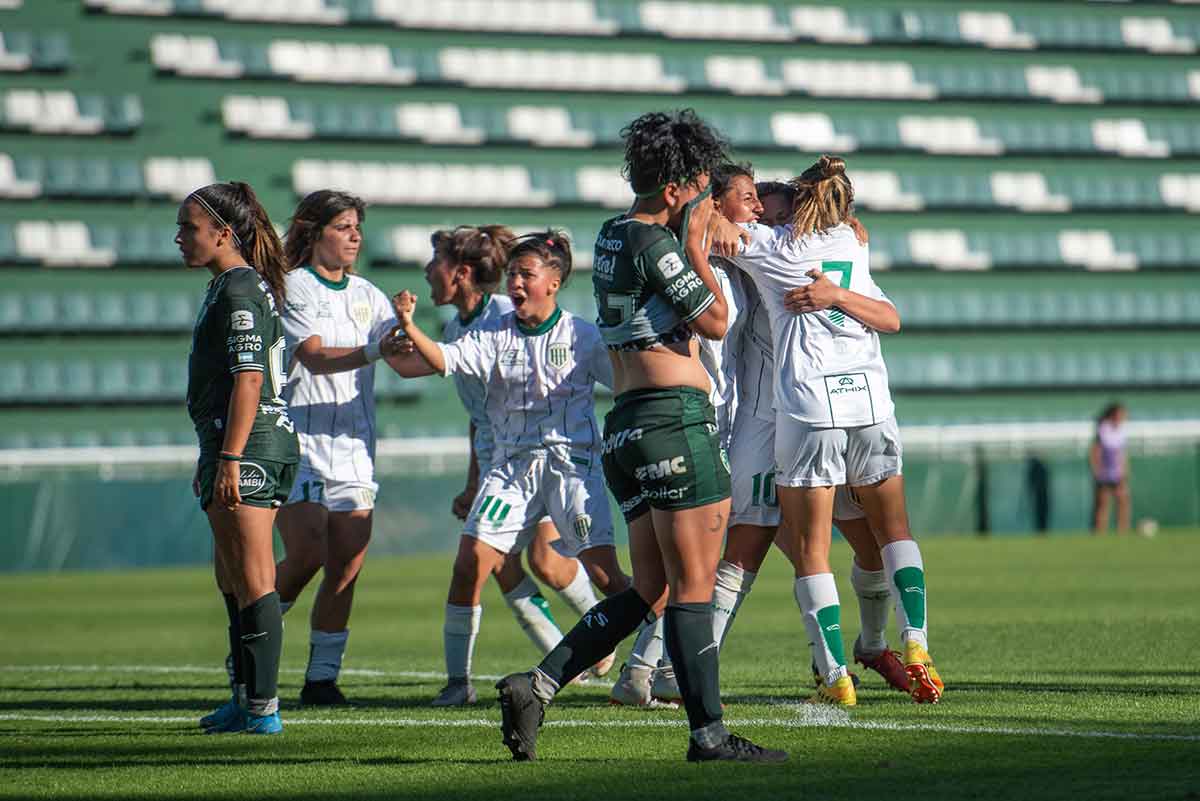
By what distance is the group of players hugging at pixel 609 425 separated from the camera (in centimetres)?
591

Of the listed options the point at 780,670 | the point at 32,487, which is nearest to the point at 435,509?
A: the point at 32,487

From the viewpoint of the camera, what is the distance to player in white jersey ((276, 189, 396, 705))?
28.5 feet

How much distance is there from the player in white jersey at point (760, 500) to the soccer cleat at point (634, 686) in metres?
0.36

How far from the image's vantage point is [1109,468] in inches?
1228

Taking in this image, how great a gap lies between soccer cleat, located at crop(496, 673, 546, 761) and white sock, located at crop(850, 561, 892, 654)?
2.34 meters

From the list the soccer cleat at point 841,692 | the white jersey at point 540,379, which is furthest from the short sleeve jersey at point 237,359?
the soccer cleat at point 841,692

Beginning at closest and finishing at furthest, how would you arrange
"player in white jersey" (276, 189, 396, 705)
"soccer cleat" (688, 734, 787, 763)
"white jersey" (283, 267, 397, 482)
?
"soccer cleat" (688, 734, 787, 763)
"player in white jersey" (276, 189, 396, 705)
"white jersey" (283, 267, 397, 482)

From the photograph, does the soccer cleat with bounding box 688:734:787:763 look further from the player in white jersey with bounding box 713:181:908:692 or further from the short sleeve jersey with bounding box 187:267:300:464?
the short sleeve jersey with bounding box 187:267:300:464

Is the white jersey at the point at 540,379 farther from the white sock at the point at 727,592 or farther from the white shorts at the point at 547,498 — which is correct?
the white sock at the point at 727,592

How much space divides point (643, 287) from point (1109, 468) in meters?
26.7

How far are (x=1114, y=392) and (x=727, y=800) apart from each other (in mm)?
42362

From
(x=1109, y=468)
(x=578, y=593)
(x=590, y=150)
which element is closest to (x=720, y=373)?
(x=578, y=593)

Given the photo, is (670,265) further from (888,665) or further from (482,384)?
(482,384)

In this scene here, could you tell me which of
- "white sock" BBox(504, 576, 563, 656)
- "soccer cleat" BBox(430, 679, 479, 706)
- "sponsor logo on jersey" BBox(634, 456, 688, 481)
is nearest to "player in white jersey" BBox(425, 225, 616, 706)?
"white sock" BBox(504, 576, 563, 656)
